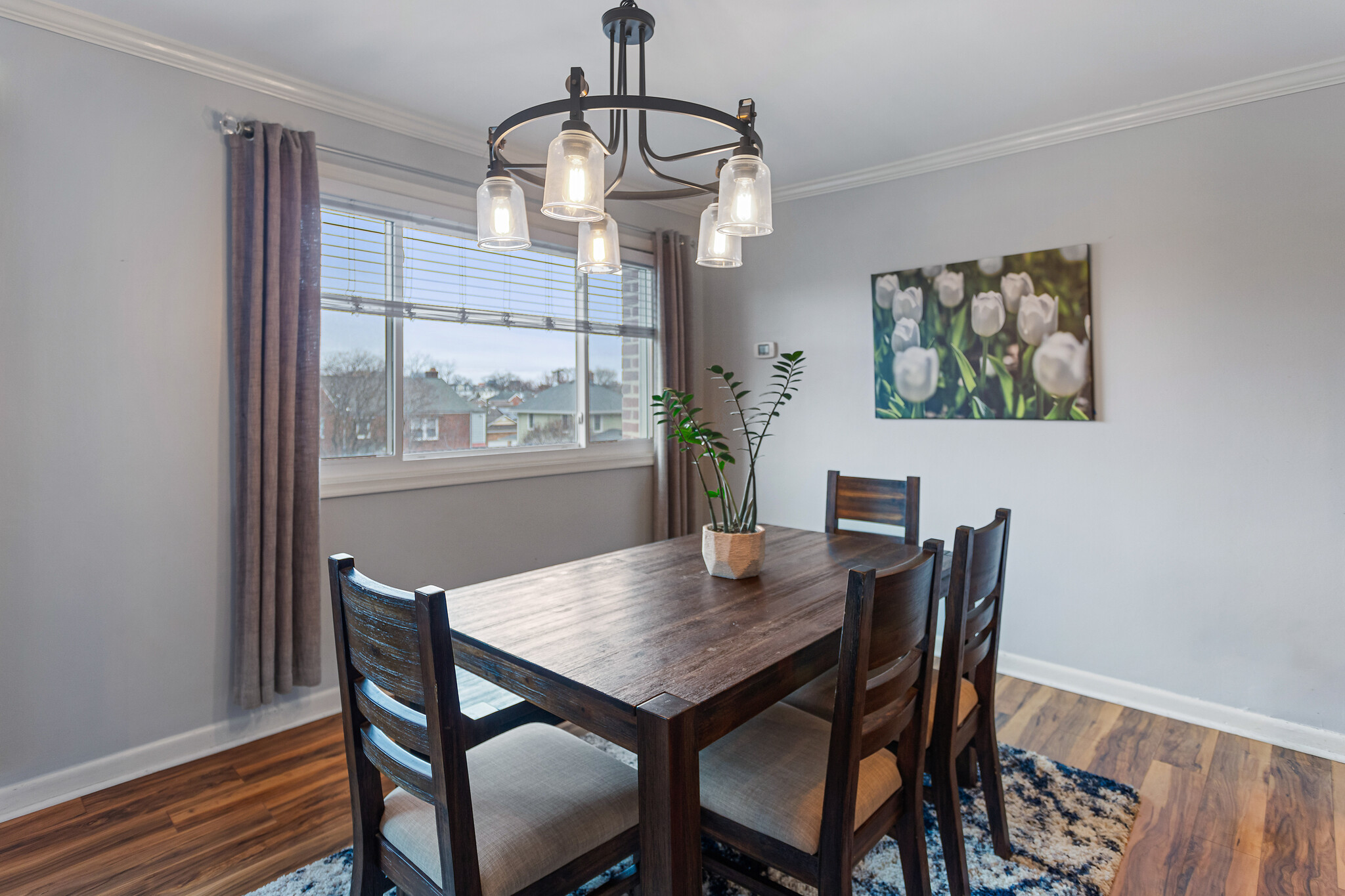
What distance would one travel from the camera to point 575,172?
55.7 inches

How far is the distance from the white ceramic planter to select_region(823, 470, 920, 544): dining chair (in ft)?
2.56

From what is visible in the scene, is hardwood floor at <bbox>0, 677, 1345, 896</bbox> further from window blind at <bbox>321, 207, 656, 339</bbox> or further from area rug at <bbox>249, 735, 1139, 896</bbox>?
window blind at <bbox>321, 207, 656, 339</bbox>

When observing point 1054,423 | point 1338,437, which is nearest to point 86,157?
point 1054,423

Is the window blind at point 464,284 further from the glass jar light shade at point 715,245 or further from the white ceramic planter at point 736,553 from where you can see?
the white ceramic planter at point 736,553

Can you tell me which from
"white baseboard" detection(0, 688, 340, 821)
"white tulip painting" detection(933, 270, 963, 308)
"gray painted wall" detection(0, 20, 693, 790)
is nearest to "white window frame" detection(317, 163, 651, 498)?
"gray painted wall" detection(0, 20, 693, 790)

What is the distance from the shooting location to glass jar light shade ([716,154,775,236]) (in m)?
1.51

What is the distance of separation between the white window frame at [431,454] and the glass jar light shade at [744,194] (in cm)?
181

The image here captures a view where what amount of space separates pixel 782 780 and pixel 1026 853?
3.24ft

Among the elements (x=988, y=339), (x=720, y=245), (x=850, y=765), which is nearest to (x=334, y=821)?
(x=850, y=765)

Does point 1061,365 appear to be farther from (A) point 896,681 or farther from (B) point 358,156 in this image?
(B) point 358,156

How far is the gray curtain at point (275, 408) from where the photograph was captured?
7.74 feet

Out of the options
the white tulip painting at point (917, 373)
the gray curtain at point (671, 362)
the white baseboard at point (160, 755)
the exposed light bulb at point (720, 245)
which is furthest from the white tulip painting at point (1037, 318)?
the white baseboard at point (160, 755)

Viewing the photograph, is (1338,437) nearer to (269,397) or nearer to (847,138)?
(847,138)

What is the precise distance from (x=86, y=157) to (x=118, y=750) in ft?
6.13
